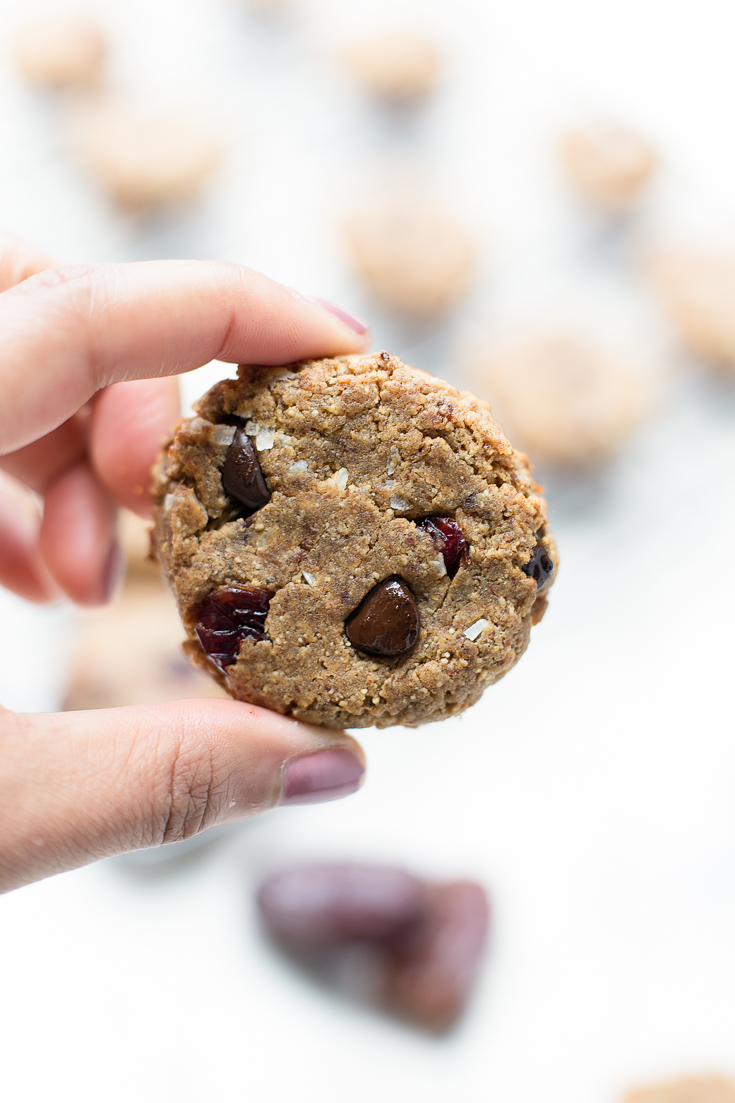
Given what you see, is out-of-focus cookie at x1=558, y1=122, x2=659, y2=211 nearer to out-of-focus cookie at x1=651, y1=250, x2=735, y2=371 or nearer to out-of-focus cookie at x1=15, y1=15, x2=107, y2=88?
out-of-focus cookie at x1=651, y1=250, x2=735, y2=371

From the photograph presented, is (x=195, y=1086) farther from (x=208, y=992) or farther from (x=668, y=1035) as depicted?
(x=668, y=1035)

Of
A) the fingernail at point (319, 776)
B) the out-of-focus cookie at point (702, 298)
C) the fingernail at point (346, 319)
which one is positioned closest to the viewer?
the fingernail at point (319, 776)

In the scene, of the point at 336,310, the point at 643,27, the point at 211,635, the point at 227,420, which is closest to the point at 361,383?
the point at 227,420

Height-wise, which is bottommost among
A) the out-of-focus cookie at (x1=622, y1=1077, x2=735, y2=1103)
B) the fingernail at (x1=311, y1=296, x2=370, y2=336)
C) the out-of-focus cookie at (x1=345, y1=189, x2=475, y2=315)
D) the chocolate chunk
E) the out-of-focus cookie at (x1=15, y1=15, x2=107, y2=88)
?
the out-of-focus cookie at (x1=622, y1=1077, x2=735, y2=1103)

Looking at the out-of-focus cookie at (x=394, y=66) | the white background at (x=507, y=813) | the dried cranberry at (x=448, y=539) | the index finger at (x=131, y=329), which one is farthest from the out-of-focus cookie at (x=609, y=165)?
the dried cranberry at (x=448, y=539)

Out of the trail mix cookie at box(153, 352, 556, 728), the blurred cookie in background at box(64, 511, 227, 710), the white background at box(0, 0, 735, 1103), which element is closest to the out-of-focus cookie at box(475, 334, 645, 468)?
the white background at box(0, 0, 735, 1103)

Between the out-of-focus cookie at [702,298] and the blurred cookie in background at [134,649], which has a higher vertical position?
the out-of-focus cookie at [702,298]

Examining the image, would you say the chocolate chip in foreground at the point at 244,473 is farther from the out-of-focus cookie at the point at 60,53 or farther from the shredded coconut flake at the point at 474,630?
the out-of-focus cookie at the point at 60,53
